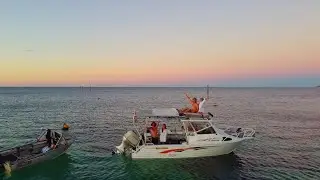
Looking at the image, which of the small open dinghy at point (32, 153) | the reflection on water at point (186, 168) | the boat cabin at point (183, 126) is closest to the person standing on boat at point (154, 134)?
the boat cabin at point (183, 126)

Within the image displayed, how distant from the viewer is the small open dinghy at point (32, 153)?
22297 mm

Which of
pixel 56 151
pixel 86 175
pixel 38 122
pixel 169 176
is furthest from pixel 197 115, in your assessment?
pixel 38 122

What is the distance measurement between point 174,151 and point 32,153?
442 inches

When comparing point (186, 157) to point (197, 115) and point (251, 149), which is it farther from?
point (251, 149)

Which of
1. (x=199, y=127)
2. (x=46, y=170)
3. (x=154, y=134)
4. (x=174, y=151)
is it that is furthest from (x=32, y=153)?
(x=199, y=127)

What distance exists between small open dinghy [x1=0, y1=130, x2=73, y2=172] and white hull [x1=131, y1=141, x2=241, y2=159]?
240 inches

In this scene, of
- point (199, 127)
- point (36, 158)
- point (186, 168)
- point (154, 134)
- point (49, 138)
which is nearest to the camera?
point (36, 158)

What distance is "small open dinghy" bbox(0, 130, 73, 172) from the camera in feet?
73.2

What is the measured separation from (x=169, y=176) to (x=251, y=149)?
36.8 ft

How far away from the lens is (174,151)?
83.3 ft

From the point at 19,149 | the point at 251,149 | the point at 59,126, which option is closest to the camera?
the point at 19,149

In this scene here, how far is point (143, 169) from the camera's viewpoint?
936 inches

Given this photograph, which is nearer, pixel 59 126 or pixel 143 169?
pixel 143 169

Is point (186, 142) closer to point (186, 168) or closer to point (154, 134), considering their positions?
point (186, 168)
